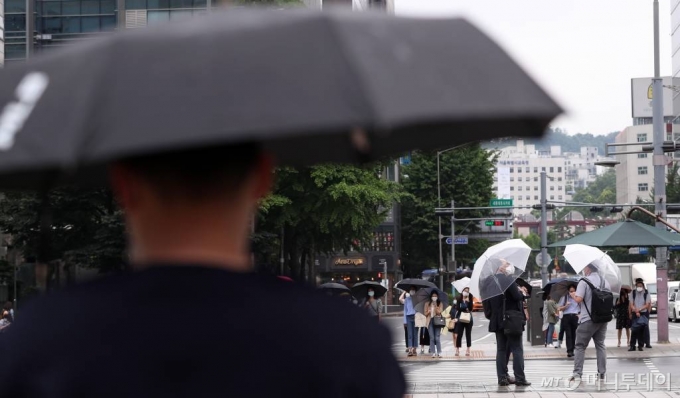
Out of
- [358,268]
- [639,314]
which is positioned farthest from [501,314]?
[358,268]

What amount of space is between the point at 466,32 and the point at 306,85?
1.61ft

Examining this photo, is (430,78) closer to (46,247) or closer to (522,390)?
(46,247)

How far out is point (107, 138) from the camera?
225cm

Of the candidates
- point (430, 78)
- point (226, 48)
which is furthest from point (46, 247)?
point (430, 78)

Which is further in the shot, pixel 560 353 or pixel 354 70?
pixel 560 353

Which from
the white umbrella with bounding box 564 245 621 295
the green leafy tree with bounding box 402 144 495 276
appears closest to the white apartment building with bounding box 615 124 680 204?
the green leafy tree with bounding box 402 144 495 276

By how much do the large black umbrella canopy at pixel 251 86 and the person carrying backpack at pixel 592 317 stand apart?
49.0ft

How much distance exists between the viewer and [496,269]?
18094 millimetres

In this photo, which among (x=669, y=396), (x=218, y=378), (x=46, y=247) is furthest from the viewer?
(x=669, y=396)

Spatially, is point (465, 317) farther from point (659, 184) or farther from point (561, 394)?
point (561, 394)

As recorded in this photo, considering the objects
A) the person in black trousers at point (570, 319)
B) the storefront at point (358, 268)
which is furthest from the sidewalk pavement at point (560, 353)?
the storefront at point (358, 268)

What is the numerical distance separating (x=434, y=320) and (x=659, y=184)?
25.4ft

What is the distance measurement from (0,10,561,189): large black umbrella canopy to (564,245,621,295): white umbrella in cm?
1610

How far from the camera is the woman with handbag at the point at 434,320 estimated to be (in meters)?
30.2
